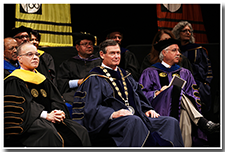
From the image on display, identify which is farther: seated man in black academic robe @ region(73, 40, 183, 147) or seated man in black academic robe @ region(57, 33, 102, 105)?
seated man in black academic robe @ region(57, 33, 102, 105)

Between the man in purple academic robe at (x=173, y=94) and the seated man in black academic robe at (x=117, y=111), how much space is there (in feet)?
1.05

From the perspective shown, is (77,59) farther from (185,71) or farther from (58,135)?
(58,135)

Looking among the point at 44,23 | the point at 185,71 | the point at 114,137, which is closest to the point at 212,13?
the point at 185,71

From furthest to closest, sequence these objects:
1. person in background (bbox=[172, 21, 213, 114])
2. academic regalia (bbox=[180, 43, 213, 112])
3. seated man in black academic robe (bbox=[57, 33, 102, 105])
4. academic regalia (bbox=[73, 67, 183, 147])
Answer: person in background (bbox=[172, 21, 213, 114]) → academic regalia (bbox=[180, 43, 213, 112]) → seated man in black academic robe (bbox=[57, 33, 102, 105]) → academic regalia (bbox=[73, 67, 183, 147])

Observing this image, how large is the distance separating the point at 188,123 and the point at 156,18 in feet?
12.7

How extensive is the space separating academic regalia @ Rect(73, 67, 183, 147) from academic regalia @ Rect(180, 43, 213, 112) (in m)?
1.87

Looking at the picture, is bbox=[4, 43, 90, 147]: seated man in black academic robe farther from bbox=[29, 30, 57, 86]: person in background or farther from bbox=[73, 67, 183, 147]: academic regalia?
bbox=[29, 30, 57, 86]: person in background

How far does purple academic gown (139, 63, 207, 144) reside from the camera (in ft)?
15.0

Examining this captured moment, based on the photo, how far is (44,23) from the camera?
6.88 m

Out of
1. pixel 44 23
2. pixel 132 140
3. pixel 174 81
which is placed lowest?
pixel 132 140

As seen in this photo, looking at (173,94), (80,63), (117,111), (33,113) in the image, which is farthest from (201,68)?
(33,113)

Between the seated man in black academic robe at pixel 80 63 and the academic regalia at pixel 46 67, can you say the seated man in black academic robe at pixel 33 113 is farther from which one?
the seated man in black academic robe at pixel 80 63

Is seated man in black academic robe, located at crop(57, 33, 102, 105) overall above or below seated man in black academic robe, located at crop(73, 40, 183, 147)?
above

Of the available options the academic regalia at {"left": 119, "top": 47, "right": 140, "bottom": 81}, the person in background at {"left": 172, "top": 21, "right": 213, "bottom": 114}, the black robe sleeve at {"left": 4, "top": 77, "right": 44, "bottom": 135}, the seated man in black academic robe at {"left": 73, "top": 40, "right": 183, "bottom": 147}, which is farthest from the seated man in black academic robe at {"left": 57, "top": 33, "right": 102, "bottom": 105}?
the person in background at {"left": 172, "top": 21, "right": 213, "bottom": 114}
